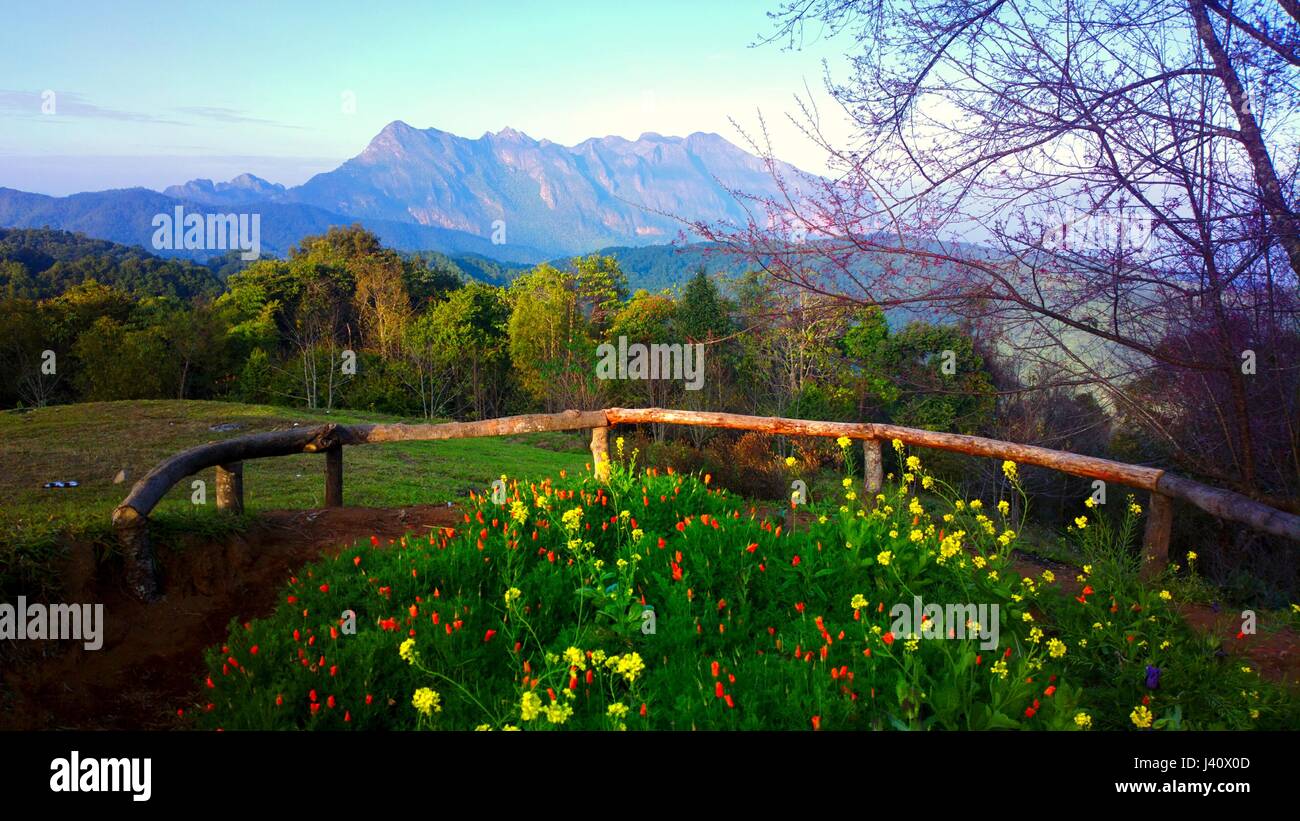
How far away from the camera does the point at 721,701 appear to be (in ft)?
9.23

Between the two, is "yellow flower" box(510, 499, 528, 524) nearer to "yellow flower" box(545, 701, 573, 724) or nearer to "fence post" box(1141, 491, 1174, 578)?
"yellow flower" box(545, 701, 573, 724)

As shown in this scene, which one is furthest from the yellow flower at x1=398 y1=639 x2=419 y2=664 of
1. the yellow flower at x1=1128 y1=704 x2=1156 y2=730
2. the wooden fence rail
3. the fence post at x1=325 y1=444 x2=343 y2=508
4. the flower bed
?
the fence post at x1=325 y1=444 x2=343 y2=508

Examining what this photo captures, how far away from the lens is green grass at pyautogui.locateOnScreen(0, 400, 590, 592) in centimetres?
447

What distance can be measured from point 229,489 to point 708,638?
3749 mm

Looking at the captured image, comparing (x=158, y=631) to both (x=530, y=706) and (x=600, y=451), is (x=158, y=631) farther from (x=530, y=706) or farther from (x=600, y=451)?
(x=600, y=451)

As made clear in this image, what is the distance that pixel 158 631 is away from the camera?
13.7 ft

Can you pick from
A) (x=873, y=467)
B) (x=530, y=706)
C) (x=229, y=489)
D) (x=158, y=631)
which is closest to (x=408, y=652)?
(x=530, y=706)

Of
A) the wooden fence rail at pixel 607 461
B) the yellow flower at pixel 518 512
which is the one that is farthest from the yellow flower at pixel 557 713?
the wooden fence rail at pixel 607 461

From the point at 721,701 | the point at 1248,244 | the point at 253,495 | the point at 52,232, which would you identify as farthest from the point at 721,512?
the point at 52,232

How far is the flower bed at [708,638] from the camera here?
2.85m

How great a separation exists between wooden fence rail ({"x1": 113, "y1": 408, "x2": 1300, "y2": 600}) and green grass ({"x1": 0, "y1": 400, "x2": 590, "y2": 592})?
9.7 inches
